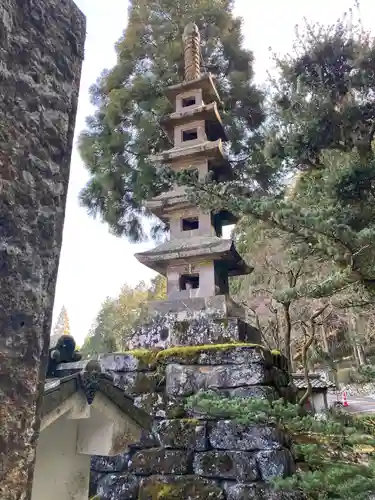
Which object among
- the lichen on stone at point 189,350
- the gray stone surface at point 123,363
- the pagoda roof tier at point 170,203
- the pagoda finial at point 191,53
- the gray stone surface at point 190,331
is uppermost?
the pagoda finial at point 191,53

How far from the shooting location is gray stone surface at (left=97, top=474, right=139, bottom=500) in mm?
4828

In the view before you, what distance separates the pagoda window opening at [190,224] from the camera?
7344 millimetres

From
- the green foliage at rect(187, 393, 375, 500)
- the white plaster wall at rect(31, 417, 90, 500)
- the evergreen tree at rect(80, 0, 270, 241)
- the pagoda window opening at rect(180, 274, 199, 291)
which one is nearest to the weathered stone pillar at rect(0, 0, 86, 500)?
the white plaster wall at rect(31, 417, 90, 500)

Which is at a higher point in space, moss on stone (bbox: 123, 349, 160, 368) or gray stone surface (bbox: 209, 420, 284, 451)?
moss on stone (bbox: 123, 349, 160, 368)

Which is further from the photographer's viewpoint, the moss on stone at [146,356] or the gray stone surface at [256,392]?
the moss on stone at [146,356]

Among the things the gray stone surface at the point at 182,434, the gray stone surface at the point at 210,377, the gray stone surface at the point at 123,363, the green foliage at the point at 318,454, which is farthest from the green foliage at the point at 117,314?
the green foliage at the point at 318,454

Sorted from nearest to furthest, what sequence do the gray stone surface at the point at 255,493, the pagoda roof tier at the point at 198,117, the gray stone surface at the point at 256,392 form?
the gray stone surface at the point at 255,493 → the gray stone surface at the point at 256,392 → the pagoda roof tier at the point at 198,117

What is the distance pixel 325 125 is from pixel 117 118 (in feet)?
17.8

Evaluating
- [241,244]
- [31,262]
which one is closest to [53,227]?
[31,262]

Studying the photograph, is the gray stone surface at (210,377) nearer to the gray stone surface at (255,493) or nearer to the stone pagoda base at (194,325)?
the stone pagoda base at (194,325)

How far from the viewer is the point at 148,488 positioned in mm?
4715

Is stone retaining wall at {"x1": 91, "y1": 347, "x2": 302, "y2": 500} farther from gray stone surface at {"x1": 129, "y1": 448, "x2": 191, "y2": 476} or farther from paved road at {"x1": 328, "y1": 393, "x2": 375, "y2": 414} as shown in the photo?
paved road at {"x1": 328, "y1": 393, "x2": 375, "y2": 414}

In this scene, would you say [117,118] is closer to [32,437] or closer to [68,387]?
[68,387]

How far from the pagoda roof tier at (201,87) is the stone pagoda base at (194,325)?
15.3ft
